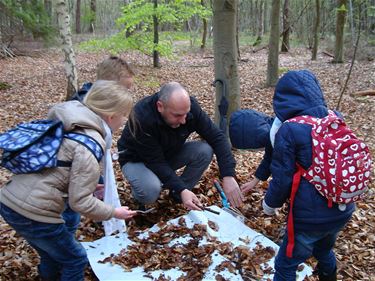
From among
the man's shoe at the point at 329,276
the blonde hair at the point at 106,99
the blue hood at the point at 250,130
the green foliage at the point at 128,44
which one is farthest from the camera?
the green foliage at the point at 128,44

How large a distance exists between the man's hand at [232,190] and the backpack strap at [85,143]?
5.01 ft

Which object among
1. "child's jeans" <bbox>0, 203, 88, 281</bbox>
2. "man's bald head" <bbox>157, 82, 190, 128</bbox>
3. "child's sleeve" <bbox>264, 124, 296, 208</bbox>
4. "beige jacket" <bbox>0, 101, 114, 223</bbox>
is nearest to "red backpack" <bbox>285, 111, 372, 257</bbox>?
"child's sleeve" <bbox>264, 124, 296, 208</bbox>

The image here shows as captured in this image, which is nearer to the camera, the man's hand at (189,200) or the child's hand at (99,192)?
the child's hand at (99,192)

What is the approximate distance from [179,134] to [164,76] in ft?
33.3

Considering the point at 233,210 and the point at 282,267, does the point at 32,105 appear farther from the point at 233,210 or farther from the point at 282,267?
the point at 282,267

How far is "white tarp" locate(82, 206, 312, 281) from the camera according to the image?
2.96 m

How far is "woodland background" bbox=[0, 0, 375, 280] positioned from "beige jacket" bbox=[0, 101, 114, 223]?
1006mm

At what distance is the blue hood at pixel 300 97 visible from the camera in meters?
2.33

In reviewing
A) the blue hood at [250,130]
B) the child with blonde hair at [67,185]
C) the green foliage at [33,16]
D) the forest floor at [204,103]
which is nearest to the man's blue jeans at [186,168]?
the forest floor at [204,103]

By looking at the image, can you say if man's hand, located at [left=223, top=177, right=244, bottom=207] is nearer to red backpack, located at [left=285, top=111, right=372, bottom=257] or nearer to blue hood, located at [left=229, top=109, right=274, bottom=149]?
blue hood, located at [left=229, top=109, right=274, bottom=149]

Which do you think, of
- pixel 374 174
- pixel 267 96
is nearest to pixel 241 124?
pixel 374 174

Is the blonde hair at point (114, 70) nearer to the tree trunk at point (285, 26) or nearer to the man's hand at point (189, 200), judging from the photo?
the man's hand at point (189, 200)

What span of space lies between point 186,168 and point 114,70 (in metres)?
1.26

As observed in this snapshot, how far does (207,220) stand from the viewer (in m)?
3.58
